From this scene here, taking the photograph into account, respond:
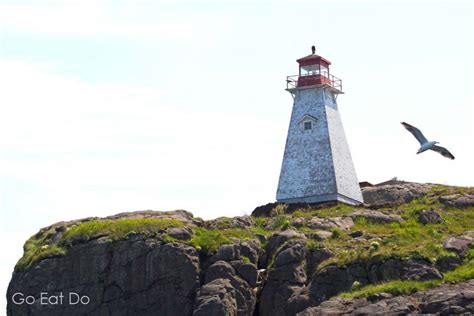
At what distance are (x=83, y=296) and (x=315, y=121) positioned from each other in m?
20.5

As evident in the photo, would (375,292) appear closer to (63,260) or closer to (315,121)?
(63,260)

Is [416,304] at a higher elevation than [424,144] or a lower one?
lower

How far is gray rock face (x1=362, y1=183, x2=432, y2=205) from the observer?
247 ft

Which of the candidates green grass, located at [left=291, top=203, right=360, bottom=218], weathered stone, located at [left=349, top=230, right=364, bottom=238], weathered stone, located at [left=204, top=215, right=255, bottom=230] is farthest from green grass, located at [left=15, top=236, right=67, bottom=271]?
weathered stone, located at [left=349, top=230, right=364, bottom=238]

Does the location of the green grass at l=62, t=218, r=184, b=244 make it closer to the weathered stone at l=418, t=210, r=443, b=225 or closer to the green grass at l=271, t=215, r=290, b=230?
the green grass at l=271, t=215, r=290, b=230

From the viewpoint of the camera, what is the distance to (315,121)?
256 feet

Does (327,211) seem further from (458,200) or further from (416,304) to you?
(416,304)

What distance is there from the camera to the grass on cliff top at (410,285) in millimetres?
55719

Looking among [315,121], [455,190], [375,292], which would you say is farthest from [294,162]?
[375,292]

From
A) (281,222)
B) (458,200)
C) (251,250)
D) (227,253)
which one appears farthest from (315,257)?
(458,200)

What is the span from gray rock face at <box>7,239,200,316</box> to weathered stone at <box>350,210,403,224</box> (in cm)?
1011

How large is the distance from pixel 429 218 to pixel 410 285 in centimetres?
1130

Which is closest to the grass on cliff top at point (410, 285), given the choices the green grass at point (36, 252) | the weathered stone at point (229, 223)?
the weathered stone at point (229, 223)

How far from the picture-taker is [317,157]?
7681cm
